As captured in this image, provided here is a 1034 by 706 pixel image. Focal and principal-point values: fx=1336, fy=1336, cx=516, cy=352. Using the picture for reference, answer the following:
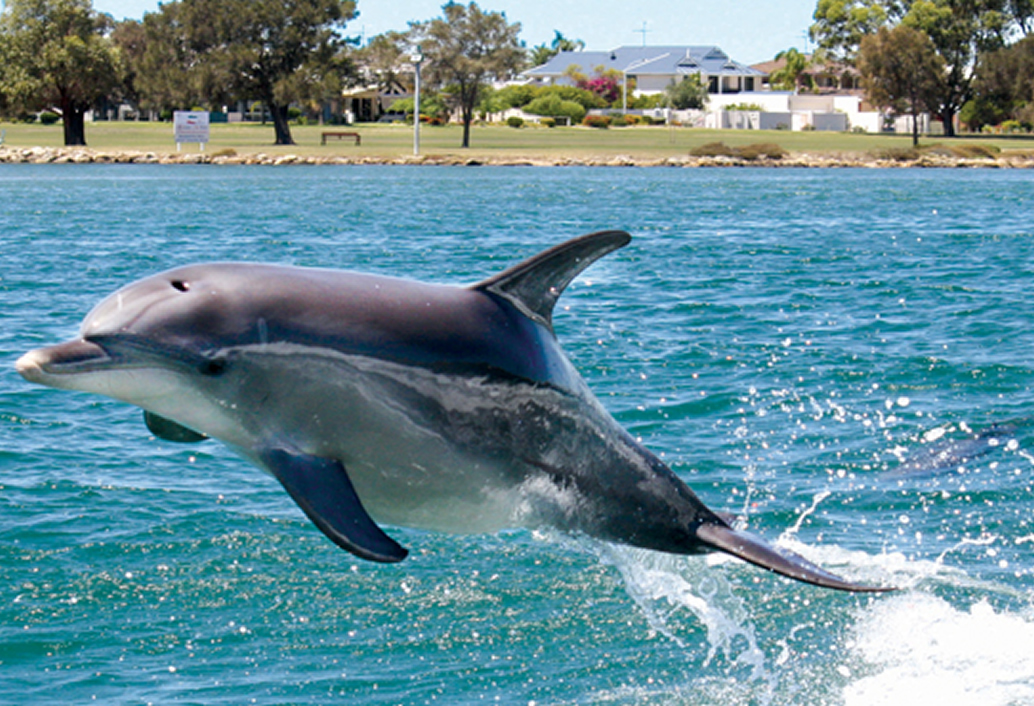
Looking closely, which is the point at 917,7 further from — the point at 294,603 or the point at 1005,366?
the point at 294,603

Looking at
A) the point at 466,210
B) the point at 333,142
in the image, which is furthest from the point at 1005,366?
the point at 333,142

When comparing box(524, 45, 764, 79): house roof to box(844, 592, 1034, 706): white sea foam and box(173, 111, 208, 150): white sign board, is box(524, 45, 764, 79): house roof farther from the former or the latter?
box(844, 592, 1034, 706): white sea foam

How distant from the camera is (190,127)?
8062cm

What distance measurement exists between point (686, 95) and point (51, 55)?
7167 centimetres

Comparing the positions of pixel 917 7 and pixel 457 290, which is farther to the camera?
pixel 917 7

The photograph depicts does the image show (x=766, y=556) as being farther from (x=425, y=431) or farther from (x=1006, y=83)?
(x=1006, y=83)

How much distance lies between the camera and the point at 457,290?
5.90 metres

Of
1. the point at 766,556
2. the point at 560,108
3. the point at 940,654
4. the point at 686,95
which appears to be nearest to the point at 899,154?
the point at 560,108

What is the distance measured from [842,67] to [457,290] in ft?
473

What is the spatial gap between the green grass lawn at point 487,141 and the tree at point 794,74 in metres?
49.3

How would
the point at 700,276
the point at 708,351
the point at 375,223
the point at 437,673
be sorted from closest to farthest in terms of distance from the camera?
1. the point at 437,673
2. the point at 708,351
3. the point at 700,276
4. the point at 375,223

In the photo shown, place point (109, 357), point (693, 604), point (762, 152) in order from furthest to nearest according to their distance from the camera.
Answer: point (762, 152) < point (693, 604) < point (109, 357)

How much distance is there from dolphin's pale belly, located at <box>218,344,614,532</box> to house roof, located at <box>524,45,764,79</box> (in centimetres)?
15707

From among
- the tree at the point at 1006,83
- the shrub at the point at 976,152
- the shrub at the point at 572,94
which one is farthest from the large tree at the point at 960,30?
the shrub at the point at 572,94
